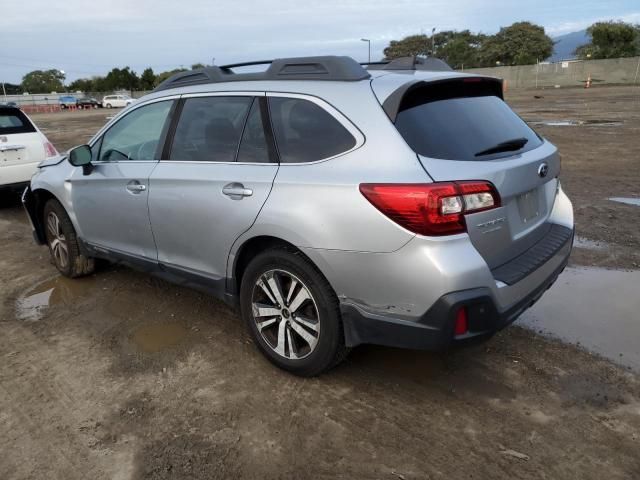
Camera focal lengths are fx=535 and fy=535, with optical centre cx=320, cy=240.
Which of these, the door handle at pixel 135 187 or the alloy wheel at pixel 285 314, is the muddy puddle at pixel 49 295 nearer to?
the door handle at pixel 135 187

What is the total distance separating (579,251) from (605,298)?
3.70ft

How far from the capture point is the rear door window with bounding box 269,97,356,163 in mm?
2902

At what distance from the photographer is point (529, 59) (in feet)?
221

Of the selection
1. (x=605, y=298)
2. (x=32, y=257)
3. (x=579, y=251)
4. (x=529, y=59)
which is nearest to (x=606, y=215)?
(x=579, y=251)

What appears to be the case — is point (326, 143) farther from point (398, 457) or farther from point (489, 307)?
point (398, 457)

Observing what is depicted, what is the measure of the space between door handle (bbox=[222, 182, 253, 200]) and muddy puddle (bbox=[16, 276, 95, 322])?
2242 mm

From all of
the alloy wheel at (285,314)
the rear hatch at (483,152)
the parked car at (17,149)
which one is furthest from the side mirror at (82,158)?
the parked car at (17,149)

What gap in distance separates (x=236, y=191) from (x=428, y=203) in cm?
124

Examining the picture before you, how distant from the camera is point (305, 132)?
3.07 metres

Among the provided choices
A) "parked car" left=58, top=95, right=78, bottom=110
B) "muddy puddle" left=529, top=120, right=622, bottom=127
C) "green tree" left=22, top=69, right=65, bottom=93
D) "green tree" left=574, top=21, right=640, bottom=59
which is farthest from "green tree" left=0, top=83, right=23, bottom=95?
"muddy puddle" left=529, top=120, right=622, bottom=127

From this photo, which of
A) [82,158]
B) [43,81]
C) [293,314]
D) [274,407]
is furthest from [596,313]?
[43,81]

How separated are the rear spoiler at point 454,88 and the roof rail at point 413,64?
26 cm

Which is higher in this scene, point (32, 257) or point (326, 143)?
point (326, 143)

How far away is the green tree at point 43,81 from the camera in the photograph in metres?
110
